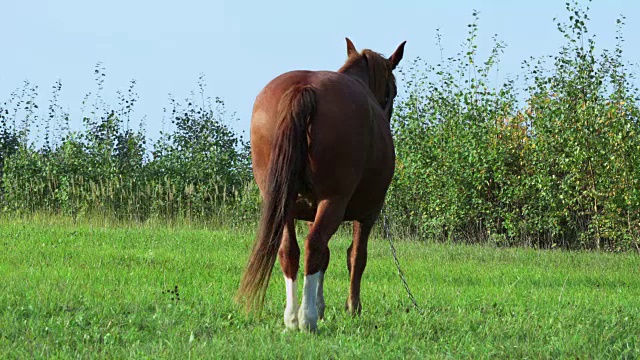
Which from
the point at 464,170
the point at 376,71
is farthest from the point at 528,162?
the point at 376,71

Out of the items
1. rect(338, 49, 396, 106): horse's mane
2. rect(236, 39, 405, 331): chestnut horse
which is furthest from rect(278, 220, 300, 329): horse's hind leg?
rect(338, 49, 396, 106): horse's mane

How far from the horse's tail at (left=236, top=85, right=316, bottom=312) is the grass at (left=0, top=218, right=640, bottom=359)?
56 centimetres

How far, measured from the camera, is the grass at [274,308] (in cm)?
545

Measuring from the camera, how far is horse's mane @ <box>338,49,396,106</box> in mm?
7301

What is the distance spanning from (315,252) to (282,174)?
595 millimetres

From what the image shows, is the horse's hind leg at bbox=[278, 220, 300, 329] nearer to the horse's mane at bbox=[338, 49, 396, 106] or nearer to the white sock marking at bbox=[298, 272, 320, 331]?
the white sock marking at bbox=[298, 272, 320, 331]

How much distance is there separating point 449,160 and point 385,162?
997cm

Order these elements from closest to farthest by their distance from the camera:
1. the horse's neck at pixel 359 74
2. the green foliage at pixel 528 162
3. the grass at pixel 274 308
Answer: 1. the grass at pixel 274 308
2. the horse's neck at pixel 359 74
3. the green foliage at pixel 528 162

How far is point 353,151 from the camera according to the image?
5816 mm

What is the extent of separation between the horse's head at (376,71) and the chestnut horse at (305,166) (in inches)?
42.9

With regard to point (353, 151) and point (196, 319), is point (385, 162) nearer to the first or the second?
point (353, 151)

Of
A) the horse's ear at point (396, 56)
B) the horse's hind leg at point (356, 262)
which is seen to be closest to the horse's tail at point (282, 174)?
the horse's hind leg at point (356, 262)

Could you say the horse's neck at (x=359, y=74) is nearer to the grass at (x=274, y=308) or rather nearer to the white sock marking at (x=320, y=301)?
the white sock marking at (x=320, y=301)

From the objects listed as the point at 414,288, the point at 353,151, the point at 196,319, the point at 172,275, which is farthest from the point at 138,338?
the point at 414,288
